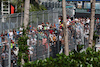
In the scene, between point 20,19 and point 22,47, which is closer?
point 22,47

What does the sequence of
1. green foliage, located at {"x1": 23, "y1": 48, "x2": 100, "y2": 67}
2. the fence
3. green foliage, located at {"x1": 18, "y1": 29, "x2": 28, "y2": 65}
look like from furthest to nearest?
the fence
green foliage, located at {"x1": 18, "y1": 29, "x2": 28, "y2": 65}
green foliage, located at {"x1": 23, "y1": 48, "x2": 100, "y2": 67}

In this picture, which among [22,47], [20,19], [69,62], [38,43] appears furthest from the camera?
[20,19]

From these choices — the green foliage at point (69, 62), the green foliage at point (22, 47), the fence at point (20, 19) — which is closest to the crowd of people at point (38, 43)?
the green foliage at point (22, 47)

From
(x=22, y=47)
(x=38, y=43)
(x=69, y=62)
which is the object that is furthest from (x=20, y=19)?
(x=69, y=62)

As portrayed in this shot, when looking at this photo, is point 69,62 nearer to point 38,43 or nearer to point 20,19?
point 38,43

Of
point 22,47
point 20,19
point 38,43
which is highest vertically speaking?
point 20,19

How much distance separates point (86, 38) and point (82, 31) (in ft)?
3.07

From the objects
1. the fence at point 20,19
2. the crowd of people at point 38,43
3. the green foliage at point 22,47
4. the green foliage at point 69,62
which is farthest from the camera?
the fence at point 20,19

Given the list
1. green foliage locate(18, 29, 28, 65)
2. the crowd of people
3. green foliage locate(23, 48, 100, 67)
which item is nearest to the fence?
the crowd of people

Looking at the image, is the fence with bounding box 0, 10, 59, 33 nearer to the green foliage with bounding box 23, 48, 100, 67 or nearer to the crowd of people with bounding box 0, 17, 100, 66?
the crowd of people with bounding box 0, 17, 100, 66

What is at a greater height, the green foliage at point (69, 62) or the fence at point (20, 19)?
the fence at point (20, 19)

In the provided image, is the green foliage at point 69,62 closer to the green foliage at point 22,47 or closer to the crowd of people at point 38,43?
the green foliage at point 22,47

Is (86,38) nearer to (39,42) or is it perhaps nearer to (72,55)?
(39,42)

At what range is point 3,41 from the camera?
9086mm
